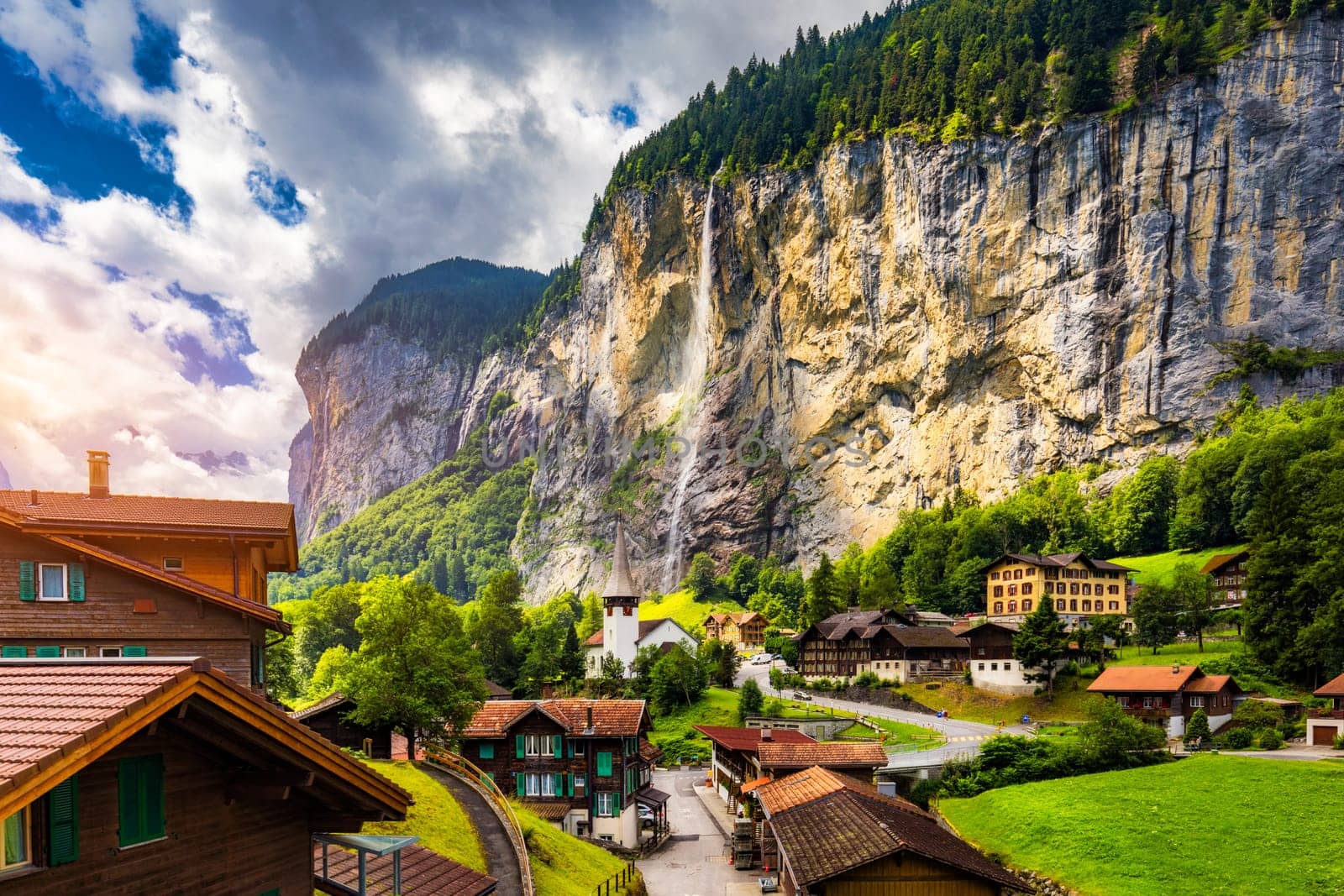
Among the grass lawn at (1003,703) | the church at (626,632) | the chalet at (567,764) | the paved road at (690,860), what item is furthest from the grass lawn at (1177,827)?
the church at (626,632)

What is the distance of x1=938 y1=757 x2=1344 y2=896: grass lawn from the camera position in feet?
106

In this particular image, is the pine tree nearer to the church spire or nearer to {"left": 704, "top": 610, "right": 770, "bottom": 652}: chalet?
the church spire

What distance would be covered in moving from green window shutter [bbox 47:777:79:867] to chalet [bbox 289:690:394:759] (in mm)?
34576

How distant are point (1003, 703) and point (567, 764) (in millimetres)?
38615

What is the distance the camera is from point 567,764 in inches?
1774

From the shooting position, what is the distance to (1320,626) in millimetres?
57969

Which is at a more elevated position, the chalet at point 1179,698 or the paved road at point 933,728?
the chalet at point 1179,698

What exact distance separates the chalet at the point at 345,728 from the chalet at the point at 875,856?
17.8 metres

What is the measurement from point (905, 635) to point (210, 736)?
76.3m

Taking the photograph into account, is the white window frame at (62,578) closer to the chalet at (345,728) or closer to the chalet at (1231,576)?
the chalet at (345,728)

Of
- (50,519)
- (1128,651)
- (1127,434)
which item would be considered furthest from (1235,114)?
(50,519)

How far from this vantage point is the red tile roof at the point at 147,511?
2470 cm

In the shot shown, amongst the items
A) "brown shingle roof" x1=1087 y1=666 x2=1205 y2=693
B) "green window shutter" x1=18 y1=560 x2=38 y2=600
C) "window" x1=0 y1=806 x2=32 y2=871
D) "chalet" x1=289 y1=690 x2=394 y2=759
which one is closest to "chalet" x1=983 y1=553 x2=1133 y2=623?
"brown shingle roof" x1=1087 y1=666 x2=1205 y2=693

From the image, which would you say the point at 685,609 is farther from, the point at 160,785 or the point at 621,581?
the point at 160,785
